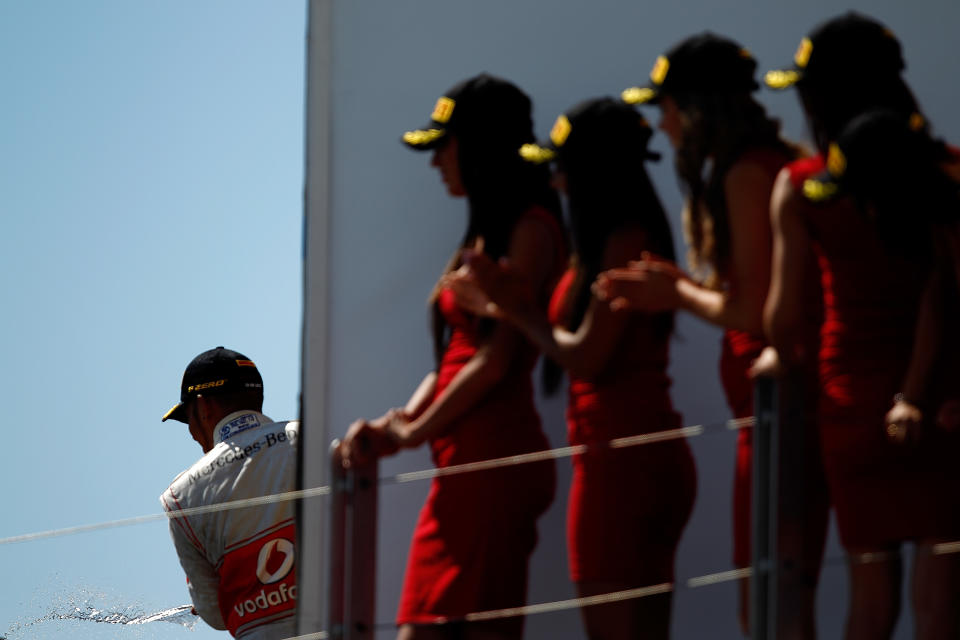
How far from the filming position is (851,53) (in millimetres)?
→ 2654

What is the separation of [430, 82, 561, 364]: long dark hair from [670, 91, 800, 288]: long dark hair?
1.25 feet

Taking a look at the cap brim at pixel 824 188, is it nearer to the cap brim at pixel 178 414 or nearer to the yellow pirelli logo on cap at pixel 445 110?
the yellow pirelli logo on cap at pixel 445 110

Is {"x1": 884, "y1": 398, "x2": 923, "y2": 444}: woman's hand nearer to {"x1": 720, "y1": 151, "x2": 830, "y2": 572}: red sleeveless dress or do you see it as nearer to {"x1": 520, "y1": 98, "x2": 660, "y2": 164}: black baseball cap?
{"x1": 720, "y1": 151, "x2": 830, "y2": 572}: red sleeveless dress

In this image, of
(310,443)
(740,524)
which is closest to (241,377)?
(310,443)

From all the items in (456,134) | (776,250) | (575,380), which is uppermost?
(456,134)

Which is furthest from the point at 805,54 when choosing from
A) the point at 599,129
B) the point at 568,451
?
the point at 568,451

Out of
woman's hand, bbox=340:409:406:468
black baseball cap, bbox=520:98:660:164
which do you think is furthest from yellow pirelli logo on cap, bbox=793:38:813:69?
woman's hand, bbox=340:409:406:468

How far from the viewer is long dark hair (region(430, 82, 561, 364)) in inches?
124

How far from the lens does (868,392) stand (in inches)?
102

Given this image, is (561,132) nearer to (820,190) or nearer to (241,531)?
(820,190)

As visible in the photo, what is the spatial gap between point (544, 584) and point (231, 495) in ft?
4.29

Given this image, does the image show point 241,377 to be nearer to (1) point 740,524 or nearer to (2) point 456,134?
(2) point 456,134

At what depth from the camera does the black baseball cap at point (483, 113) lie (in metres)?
3.21

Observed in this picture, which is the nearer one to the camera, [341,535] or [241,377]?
[341,535]
